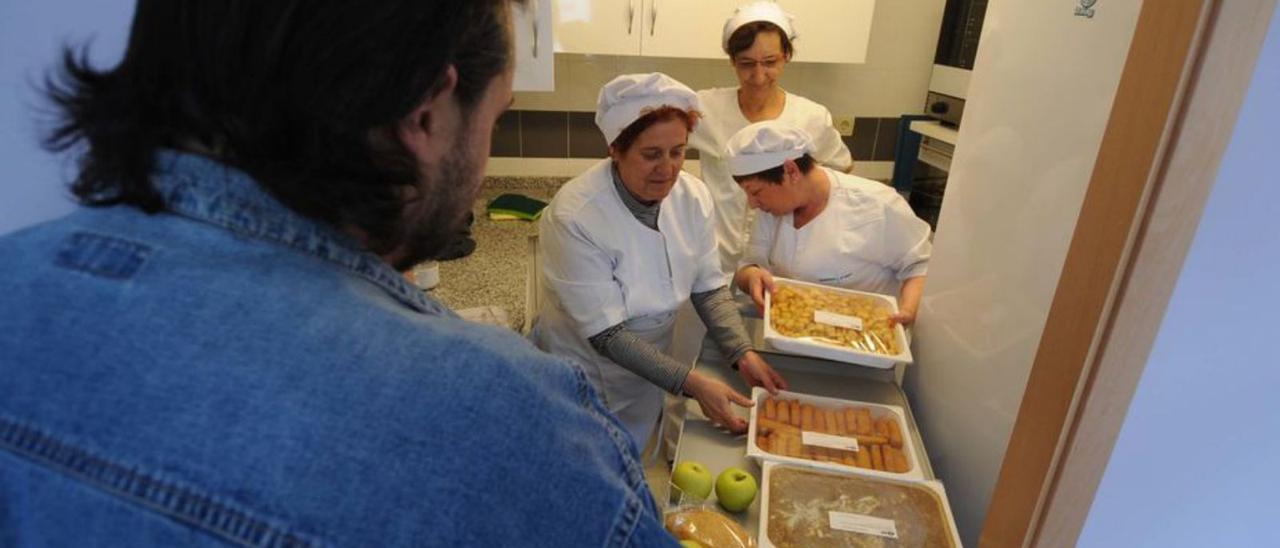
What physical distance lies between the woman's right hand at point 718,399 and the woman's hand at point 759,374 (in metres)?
0.04

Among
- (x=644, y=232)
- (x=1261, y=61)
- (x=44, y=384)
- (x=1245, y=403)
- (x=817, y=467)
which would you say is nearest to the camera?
(x=44, y=384)

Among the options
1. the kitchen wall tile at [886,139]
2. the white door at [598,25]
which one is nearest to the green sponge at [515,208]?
the white door at [598,25]

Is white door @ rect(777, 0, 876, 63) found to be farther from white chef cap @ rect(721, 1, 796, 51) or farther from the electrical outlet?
the electrical outlet

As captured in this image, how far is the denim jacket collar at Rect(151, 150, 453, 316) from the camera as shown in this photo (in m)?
0.41

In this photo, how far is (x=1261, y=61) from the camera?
1.80 ft

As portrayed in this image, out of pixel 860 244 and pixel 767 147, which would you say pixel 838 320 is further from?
pixel 767 147

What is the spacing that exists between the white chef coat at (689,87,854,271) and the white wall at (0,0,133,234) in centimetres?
168

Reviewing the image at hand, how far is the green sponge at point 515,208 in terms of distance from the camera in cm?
253

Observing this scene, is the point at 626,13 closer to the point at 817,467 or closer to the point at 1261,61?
the point at 817,467

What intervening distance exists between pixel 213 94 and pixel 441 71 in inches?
5.4

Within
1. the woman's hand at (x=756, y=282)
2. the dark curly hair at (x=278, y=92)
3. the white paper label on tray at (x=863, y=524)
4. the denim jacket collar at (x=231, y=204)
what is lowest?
the white paper label on tray at (x=863, y=524)

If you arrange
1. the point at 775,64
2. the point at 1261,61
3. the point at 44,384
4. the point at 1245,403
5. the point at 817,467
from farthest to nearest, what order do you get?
the point at 775,64
the point at 817,467
the point at 1245,403
the point at 1261,61
the point at 44,384

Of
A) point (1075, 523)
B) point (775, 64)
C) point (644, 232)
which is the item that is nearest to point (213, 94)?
point (1075, 523)

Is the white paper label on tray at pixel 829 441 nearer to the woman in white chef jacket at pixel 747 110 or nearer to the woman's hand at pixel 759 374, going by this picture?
the woman's hand at pixel 759 374
